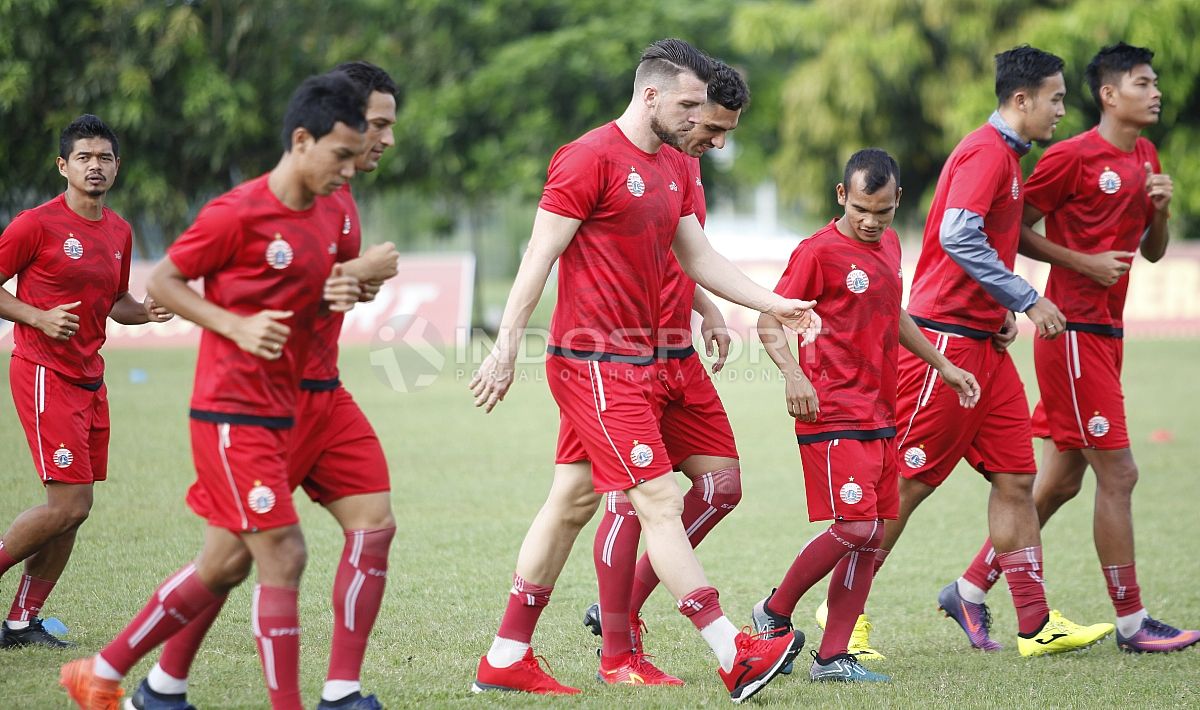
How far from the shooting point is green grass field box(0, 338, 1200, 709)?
532 cm

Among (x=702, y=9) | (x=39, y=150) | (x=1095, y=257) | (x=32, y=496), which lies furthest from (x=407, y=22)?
(x=1095, y=257)

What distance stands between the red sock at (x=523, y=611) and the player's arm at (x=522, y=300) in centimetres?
81

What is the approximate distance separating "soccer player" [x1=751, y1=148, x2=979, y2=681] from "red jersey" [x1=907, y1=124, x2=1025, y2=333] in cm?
59

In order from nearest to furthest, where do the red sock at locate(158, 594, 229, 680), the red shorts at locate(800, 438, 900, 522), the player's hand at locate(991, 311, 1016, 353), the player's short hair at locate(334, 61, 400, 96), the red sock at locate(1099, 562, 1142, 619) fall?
the red sock at locate(158, 594, 229, 680), the player's short hair at locate(334, 61, 400, 96), the red shorts at locate(800, 438, 900, 522), the player's hand at locate(991, 311, 1016, 353), the red sock at locate(1099, 562, 1142, 619)

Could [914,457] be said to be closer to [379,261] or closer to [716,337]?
[716,337]

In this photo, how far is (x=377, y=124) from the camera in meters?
5.04

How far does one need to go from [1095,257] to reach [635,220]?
2.60m

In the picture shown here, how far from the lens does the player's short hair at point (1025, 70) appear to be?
6207 millimetres

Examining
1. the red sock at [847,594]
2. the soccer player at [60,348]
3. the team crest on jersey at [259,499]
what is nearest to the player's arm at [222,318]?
the team crest on jersey at [259,499]

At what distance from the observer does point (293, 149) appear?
4.33 meters

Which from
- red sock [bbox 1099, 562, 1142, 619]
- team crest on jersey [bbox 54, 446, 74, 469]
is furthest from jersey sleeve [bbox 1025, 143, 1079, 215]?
team crest on jersey [bbox 54, 446, 74, 469]

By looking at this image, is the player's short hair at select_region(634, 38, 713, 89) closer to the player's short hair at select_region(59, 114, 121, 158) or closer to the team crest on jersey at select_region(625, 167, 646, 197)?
the team crest on jersey at select_region(625, 167, 646, 197)

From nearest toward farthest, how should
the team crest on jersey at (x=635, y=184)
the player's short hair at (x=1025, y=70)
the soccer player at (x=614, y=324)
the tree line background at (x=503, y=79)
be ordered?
the soccer player at (x=614, y=324) < the team crest on jersey at (x=635, y=184) < the player's short hair at (x=1025, y=70) < the tree line background at (x=503, y=79)

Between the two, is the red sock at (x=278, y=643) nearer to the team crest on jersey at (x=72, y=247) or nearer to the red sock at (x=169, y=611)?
the red sock at (x=169, y=611)
